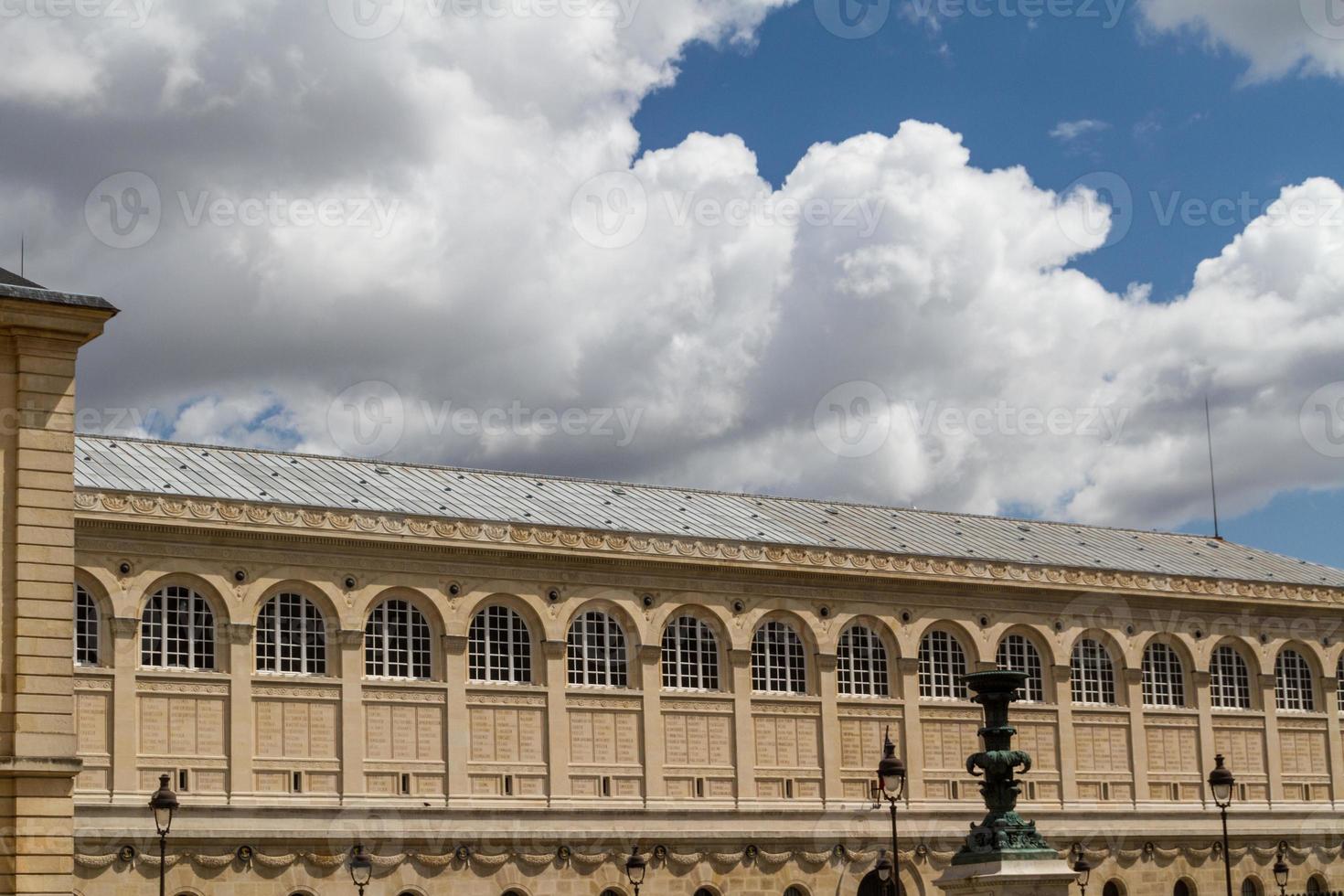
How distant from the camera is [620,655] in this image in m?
65.1

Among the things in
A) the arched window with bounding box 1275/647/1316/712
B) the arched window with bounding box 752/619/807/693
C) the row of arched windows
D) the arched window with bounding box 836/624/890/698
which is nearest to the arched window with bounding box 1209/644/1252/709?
the row of arched windows

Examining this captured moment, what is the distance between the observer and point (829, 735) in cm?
6806

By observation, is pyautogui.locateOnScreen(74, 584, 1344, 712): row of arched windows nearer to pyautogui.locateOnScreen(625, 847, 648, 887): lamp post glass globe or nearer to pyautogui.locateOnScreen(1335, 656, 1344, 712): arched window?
pyautogui.locateOnScreen(1335, 656, 1344, 712): arched window

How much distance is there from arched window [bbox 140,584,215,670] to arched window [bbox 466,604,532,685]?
782 cm

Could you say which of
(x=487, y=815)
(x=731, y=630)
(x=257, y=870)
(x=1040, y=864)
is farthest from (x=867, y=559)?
(x=1040, y=864)

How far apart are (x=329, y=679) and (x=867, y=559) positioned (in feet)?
63.2

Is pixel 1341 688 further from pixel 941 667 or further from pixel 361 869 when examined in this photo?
pixel 361 869

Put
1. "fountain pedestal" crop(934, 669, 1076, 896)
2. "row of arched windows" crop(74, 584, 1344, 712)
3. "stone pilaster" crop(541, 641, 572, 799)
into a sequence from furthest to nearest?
"stone pilaster" crop(541, 641, 572, 799) < "row of arched windows" crop(74, 584, 1344, 712) < "fountain pedestal" crop(934, 669, 1076, 896)

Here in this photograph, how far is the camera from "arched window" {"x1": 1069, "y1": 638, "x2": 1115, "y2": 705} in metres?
74.4

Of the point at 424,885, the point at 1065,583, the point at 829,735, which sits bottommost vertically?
the point at 424,885

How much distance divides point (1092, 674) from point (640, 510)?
16989 mm

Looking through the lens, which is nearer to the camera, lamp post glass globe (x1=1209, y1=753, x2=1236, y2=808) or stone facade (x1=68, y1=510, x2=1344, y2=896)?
lamp post glass globe (x1=1209, y1=753, x2=1236, y2=808)

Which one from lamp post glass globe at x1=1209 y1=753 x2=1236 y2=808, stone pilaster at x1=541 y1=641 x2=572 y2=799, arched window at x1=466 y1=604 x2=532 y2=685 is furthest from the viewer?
stone pilaster at x1=541 y1=641 x2=572 y2=799

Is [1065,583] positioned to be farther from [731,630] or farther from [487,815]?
[487,815]
